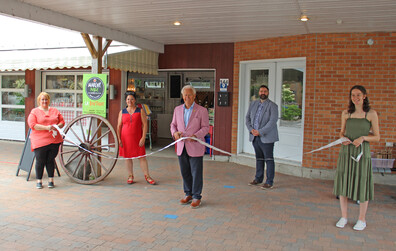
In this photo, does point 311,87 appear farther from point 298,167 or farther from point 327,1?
point 327,1

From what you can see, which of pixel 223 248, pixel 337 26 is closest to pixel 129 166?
pixel 223 248

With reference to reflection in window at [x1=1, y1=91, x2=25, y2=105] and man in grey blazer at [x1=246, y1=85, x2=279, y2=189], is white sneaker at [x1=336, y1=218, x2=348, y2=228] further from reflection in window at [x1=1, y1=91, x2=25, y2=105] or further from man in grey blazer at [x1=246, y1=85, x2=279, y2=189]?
reflection in window at [x1=1, y1=91, x2=25, y2=105]

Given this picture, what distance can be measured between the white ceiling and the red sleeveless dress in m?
1.75

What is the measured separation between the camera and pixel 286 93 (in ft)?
26.5

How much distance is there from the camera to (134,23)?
22.6ft

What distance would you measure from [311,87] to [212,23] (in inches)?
93.2

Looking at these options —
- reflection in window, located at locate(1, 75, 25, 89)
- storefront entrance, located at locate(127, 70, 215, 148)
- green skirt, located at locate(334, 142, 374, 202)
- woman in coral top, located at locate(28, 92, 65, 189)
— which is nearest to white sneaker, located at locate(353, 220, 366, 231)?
green skirt, located at locate(334, 142, 374, 202)

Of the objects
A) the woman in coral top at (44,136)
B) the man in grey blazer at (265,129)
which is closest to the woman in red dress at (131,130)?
the woman in coral top at (44,136)

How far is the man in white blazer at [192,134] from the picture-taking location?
5102 mm

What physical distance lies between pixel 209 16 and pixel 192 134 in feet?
7.70

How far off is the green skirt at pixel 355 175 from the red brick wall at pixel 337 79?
277 cm

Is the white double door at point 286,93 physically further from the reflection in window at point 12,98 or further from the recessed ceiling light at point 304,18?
the reflection in window at point 12,98

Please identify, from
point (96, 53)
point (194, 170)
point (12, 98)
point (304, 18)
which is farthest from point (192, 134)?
point (12, 98)

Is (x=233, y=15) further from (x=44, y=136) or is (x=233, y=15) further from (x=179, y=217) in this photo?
(x=44, y=136)
